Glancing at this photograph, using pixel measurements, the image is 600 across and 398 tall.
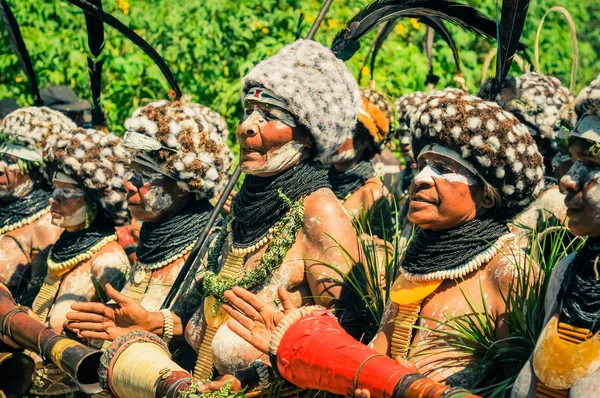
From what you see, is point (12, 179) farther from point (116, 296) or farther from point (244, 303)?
point (244, 303)

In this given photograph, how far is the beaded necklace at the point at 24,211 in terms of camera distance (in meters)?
6.44

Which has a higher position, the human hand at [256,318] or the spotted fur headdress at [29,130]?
the human hand at [256,318]

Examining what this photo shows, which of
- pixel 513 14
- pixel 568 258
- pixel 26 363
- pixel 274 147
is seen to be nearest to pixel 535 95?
pixel 513 14

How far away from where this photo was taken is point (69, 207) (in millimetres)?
5691

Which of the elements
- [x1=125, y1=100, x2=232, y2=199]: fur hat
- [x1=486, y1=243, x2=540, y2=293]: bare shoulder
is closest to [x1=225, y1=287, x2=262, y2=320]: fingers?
[x1=486, y1=243, x2=540, y2=293]: bare shoulder

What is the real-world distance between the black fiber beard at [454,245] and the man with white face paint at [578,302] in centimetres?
51

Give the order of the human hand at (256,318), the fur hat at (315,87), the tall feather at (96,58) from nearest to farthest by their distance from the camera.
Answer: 1. the human hand at (256,318)
2. the fur hat at (315,87)
3. the tall feather at (96,58)

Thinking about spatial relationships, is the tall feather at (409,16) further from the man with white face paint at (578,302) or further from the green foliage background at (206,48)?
the green foliage background at (206,48)

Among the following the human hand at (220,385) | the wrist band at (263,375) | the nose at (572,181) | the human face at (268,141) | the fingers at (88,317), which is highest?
the nose at (572,181)

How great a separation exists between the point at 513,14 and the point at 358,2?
5792 millimetres

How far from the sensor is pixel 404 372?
305cm

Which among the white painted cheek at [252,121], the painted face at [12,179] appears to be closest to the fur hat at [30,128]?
the painted face at [12,179]

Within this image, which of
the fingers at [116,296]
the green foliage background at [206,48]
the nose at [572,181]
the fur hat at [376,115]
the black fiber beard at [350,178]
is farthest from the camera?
the green foliage background at [206,48]

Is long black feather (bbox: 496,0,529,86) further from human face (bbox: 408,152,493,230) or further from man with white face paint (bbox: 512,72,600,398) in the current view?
man with white face paint (bbox: 512,72,600,398)
